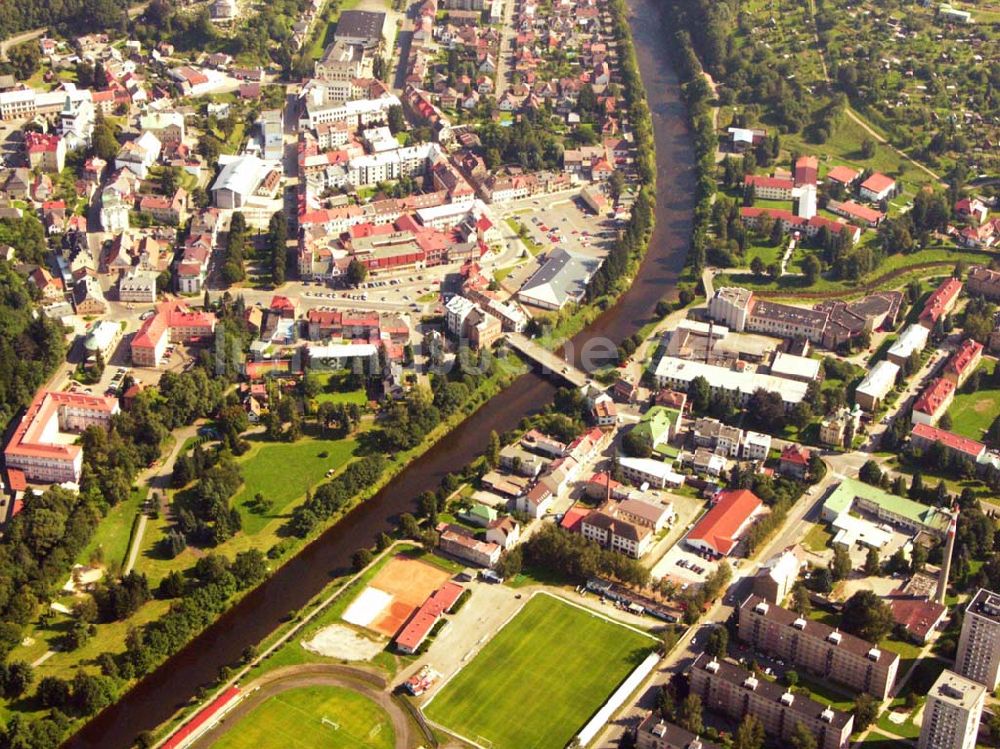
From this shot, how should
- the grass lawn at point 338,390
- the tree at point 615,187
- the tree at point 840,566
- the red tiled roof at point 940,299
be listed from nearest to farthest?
1. the tree at point 840,566
2. the grass lawn at point 338,390
3. the red tiled roof at point 940,299
4. the tree at point 615,187

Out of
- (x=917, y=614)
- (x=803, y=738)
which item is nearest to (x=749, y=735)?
(x=803, y=738)

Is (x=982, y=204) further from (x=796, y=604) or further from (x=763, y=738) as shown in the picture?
(x=763, y=738)

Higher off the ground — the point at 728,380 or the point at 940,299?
the point at 940,299

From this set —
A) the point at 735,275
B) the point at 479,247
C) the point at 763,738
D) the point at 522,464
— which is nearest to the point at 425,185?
the point at 479,247

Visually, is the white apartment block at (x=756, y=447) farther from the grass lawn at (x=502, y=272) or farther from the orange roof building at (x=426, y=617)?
the grass lawn at (x=502, y=272)

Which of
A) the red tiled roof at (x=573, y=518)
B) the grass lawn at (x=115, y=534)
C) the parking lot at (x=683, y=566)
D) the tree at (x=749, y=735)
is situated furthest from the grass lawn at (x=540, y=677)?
the grass lawn at (x=115, y=534)

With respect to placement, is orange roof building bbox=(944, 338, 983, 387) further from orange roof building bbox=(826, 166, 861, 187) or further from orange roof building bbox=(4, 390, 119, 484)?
orange roof building bbox=(4, 390, 119, 484)

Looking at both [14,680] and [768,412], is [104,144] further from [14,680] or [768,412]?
[768,412]
